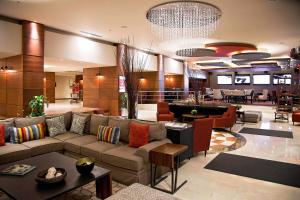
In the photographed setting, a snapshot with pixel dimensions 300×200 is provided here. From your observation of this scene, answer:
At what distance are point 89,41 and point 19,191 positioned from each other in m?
6.71

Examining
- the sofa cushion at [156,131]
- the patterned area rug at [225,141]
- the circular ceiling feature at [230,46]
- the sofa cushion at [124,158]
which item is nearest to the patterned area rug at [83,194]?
the sofa cushion at [124,158]

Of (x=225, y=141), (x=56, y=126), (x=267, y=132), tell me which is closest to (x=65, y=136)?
(x=56, y=126)

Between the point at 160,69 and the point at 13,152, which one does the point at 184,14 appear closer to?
the point at 13,152

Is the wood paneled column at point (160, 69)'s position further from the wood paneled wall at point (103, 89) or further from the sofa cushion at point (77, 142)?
the sofa cushion at point (77, 142)

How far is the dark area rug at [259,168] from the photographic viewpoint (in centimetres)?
348

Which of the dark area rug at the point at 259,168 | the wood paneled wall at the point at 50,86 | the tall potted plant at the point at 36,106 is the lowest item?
the dark area rug at the point at 259,168

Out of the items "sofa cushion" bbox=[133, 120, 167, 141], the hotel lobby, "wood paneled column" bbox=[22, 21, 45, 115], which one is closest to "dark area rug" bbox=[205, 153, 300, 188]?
the hotel lobby

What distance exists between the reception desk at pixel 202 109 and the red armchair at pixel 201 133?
12.0 feet

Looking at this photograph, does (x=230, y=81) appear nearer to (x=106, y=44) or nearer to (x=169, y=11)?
(x=106, y=44)

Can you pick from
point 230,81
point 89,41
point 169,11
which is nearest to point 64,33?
point 89,41

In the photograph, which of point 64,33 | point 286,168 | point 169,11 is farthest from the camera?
point 64,33

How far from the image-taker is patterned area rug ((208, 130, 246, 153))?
16.9 feet

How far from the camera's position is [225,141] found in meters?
5.83

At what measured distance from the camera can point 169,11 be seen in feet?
16.1
